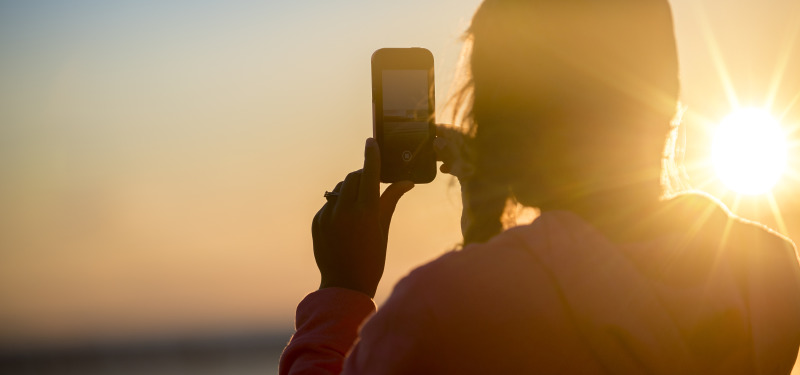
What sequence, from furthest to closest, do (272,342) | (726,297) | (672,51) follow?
(272,342) → (672,51) → (726,297)

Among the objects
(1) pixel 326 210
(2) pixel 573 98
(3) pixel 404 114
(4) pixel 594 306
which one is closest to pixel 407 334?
(4) pixel 594 306

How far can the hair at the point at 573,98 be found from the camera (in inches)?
57.4

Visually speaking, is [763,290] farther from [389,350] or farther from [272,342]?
[272,342]

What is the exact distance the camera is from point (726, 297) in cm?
142

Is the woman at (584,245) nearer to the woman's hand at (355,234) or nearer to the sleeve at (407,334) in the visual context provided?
the sleeve at (407,334)

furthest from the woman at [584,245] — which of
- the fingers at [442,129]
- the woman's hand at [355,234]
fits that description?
the woman's hand at [355,234]

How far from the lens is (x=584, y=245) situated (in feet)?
4.37

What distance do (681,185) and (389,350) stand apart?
0.89 metres

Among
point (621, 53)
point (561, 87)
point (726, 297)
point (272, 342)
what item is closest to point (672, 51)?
point (621, 53)

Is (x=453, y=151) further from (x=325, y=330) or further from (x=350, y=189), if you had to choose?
(x=325, y=330)

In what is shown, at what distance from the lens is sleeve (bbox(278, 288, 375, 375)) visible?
1.76m

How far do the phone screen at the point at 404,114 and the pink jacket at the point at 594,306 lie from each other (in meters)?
0.91

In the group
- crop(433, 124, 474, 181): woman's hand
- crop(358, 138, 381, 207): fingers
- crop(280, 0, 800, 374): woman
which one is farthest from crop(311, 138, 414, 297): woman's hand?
crop(280, 0, 800, 374): woman

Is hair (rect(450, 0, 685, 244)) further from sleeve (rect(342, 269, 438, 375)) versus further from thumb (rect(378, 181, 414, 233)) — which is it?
thumb (rect(378, 181, 414, 233))
